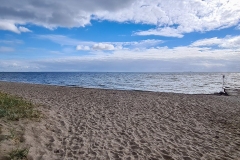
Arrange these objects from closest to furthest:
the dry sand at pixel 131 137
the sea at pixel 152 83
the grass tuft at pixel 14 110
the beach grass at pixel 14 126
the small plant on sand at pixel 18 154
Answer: the small plant on sand at pixel 18 154 → the beach grass at pixel 14 126 → the dry sand at pixel 131 137 → the grass tuft at pixel 14 110 → the sea at pixel 152 83

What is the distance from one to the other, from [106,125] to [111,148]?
2707 millimetres

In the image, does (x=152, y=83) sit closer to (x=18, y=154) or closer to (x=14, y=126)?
(x=14, y=126)

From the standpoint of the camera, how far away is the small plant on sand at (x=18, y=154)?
5422 millimetres

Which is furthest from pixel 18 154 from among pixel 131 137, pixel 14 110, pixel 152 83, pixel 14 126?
pixel 152 83

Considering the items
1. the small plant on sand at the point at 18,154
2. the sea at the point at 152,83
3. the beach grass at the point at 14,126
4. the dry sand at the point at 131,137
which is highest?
the beach grass at the point at 14,126

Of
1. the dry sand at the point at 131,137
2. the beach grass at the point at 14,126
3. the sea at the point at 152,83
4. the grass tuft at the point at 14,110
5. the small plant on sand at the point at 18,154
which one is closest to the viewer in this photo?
the small plant on sand at the point at 18,154

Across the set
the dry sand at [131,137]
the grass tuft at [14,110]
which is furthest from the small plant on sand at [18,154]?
the grass tuft at [14,110]

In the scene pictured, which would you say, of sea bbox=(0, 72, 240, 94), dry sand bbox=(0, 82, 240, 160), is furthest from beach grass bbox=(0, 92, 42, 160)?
sea bbox=(0, 72, 240, 94)

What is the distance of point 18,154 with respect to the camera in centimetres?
555

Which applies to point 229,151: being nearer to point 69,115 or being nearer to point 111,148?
point 111,148

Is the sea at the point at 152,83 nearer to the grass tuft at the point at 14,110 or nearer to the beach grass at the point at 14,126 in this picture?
the grass tuft at the point at 14,110

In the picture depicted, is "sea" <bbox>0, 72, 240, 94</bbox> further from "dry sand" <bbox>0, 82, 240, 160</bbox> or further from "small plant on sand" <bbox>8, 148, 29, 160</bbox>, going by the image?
"small plant on sand" <bbox>8, 148, 29, 160</bbox>

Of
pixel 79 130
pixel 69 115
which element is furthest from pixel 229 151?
pixel 69 115

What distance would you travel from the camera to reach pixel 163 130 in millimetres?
9398
